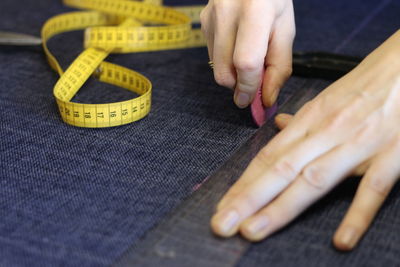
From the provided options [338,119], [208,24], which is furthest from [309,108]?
[208,24]

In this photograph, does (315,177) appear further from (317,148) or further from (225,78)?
(225,78)

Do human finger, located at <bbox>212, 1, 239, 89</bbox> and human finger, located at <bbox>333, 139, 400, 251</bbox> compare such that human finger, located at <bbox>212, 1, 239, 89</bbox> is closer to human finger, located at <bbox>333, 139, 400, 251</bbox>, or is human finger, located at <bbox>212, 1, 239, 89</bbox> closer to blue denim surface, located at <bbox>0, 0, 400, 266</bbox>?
blue denim surface, located at <bbox>0, 0, 400, 266</bbox>

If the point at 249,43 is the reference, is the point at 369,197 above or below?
below

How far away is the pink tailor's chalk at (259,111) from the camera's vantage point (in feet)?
3.62

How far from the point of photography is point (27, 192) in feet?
2.95

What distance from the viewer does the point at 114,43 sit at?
142 centimetres

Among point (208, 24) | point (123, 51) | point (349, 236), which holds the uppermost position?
point (208, 24)

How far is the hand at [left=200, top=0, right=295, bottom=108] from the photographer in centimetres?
98

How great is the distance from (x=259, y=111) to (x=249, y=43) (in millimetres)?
188

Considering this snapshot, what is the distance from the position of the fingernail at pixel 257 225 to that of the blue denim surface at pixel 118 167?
0.02 m

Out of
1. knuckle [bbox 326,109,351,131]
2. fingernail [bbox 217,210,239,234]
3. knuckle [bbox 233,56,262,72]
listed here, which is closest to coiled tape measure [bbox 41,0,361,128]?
knuckle [bbox 233,56,262,72]

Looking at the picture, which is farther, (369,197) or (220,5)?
(220,5)

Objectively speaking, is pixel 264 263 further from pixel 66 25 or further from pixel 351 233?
pixel 66 25

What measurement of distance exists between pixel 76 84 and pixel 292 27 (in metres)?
0.50
